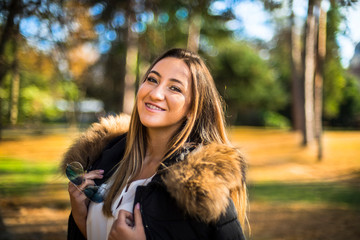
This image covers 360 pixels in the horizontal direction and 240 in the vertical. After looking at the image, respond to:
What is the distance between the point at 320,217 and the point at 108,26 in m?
5.32

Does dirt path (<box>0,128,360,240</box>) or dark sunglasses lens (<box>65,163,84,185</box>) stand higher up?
dark sunglasses lens (<box>65,163,84,185</box>)

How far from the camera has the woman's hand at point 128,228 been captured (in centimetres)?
165

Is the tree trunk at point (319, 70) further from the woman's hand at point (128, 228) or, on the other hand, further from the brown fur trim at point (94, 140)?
the woman's hand at point (128, 228)

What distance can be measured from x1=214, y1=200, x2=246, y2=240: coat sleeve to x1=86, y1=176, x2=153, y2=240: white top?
20.4 inches

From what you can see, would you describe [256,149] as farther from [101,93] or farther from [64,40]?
[101,93]

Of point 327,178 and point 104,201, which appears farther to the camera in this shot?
point 327,178

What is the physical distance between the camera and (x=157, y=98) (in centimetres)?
193

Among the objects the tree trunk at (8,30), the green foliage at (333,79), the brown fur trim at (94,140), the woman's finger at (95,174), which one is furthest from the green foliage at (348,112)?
the woman's finger at (95,174)

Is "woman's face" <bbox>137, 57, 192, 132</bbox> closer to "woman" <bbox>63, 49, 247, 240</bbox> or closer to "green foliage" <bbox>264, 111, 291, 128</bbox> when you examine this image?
"woman" <bbox>63, 49, 247, 240</bbox>

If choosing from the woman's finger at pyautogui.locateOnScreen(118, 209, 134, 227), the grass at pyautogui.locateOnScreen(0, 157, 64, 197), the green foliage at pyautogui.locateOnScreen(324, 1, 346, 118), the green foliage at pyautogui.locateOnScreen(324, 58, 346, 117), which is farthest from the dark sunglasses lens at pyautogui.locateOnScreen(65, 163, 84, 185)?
the green foliage at pyautogui.locateOnScreen(324, 58, 346, 117)

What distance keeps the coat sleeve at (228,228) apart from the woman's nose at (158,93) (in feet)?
2.44

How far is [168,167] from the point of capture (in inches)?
69.6

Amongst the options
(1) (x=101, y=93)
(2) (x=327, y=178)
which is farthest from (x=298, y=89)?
(1) (x=101, y=93)

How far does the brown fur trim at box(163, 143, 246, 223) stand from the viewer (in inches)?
62.9
